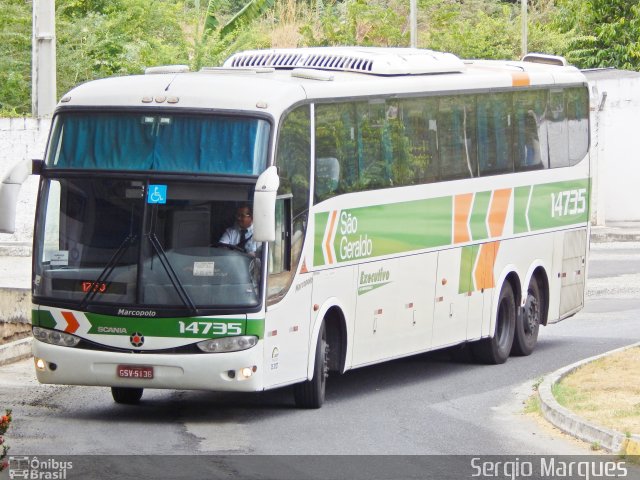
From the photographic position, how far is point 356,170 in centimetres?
1543

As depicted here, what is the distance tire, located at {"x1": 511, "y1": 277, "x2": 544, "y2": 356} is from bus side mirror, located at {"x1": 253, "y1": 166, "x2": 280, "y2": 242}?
293 inches

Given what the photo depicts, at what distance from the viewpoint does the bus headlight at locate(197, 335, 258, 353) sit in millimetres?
13195

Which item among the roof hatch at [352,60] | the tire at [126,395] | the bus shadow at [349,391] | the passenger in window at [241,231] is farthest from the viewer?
the roof hatch at [352,60]

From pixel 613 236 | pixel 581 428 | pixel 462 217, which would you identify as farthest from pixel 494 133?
pixel 613 236

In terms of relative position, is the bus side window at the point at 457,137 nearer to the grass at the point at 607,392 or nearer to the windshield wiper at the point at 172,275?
the grass at the point at 607,392

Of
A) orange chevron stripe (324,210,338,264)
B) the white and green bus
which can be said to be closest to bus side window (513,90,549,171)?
the white and green bus

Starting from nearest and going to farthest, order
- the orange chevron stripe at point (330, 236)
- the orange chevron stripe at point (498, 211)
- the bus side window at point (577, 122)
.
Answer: the orange chevron stripe at point (330, 236) < the orange chevron stripe at point (498, 211) < the bus side window at point (577, 122)

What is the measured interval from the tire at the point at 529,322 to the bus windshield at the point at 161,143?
7096 millimetres

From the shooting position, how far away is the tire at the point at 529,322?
19.6m

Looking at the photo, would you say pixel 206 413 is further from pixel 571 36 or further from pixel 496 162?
pixel 571 36

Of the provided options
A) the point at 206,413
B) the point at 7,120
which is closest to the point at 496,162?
the point at 206,413

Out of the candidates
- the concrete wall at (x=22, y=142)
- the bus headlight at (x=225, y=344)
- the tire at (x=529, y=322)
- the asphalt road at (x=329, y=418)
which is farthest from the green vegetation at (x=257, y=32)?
the bus headlight at (x=225, y=344)

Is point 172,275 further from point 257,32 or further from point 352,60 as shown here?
point 257,32

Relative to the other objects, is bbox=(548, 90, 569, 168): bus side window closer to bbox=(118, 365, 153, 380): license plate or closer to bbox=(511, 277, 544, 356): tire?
bbox=(511, 277, 544, 356): tire
